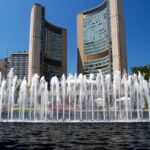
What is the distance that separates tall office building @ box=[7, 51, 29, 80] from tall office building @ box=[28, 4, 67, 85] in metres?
57.8

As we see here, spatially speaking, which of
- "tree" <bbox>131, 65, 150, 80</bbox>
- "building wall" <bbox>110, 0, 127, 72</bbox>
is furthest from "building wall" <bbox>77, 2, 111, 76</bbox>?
"tree" <bbox>131, 65, 150, 80</bbox>

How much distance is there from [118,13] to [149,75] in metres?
43.9

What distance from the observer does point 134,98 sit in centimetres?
3341

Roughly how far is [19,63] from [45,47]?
6836 cm

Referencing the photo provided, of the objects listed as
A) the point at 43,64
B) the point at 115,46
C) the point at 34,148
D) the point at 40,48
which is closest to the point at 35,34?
the point at 40,48

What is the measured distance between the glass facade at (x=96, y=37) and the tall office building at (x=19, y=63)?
71081 mm

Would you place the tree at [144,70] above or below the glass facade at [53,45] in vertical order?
below

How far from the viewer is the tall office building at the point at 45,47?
9356 centimetres

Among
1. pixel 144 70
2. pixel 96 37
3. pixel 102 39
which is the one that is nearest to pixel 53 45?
pixel 96 37

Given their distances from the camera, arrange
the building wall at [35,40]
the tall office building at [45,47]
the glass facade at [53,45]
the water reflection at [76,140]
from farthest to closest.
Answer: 1. the glass facade at [53,45]
2. the tall office building at [45,47]
3. the building wall at [35,40]
4. the water reflection at [76,140]

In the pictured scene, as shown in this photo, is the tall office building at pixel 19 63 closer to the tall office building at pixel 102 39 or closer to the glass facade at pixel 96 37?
the tall office building at pixel 102 39

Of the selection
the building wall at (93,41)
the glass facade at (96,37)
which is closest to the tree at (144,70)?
the glass facade at (96,37)

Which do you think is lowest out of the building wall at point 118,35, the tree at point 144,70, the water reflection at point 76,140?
the water reflection at point 76,140

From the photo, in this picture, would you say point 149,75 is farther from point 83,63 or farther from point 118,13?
point 83,63
